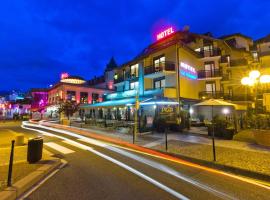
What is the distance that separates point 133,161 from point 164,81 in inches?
733

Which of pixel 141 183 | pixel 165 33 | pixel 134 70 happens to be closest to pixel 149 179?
pixel 141 183

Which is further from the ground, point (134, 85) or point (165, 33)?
point (165, 33)

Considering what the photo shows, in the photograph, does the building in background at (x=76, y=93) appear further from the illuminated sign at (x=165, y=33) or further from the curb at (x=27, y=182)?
the curb at (x=27, y=182)

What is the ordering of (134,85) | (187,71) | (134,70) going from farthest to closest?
(134,70)
(134,85)
(187,71)

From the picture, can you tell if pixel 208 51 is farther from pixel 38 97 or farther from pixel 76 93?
pixel 38 97

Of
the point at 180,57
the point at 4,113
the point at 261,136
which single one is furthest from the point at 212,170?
the point at 4,113

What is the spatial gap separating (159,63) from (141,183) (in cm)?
2050

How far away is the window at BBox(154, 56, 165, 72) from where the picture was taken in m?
23.7

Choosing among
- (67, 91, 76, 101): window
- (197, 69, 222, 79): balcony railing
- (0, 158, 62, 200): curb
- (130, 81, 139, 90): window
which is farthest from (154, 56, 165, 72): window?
(67, 91, 76, 101): window

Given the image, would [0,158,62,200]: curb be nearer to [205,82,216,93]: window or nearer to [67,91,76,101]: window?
[205,82,216,93]: window

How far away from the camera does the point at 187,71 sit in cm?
2539

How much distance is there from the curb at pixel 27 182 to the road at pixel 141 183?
1.05 feet

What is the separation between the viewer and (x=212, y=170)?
647cm

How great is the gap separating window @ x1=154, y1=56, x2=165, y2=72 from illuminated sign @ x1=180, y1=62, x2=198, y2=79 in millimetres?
2470
